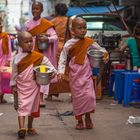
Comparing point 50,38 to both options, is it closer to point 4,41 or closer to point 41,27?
point 41,27

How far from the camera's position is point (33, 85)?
6.39 metres

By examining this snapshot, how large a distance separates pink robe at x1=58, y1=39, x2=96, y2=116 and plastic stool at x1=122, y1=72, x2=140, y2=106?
84.4 inches

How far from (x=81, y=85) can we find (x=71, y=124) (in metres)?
0.74

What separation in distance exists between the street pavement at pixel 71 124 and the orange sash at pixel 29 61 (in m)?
0.90

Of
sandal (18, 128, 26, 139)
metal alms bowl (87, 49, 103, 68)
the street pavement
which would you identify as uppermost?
metal alms bowl (87, 49, 103, 68)

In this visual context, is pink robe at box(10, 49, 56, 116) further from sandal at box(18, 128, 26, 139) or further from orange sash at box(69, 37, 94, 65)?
orange sash at box(69, 37, 94, 65)

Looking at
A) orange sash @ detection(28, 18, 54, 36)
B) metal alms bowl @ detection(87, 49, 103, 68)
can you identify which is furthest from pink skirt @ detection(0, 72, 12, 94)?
metal alms bowl @ detection(87, 49, 103, 68)

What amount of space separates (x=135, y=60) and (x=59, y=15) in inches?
66.9

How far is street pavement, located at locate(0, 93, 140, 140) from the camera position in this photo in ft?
21.2

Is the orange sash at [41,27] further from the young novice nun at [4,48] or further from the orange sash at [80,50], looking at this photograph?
the orange sash at [80,50]

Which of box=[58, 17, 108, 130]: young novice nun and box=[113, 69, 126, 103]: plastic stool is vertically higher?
box=[58, 17, 108, 130]: young novice nun

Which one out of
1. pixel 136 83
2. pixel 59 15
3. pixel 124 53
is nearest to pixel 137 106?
pixel 136 83

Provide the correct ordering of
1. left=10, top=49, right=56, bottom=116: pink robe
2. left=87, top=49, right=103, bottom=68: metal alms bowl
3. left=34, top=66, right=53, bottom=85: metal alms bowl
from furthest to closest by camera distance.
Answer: left=87, top=49, right=103, bottom=68: metal alms bowl
left=10, top=49, right=56, bottom=116: pink robe
left=34, top=66, right=53, bottom=85: metal alms bowl

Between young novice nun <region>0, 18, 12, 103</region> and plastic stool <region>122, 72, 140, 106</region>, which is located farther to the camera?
young novice nun <region>0, 18, 12, 103</region>
